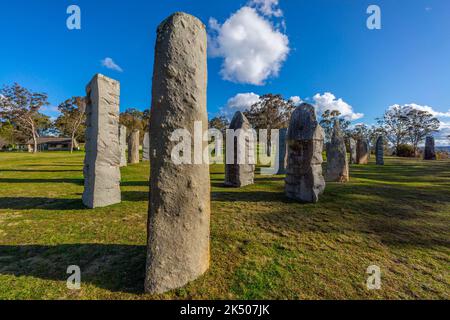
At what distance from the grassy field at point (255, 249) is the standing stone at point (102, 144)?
1.54ft

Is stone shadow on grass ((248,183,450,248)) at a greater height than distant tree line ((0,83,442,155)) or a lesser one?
lesser

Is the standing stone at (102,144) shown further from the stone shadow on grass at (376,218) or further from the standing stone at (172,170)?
the stone shadow on grass at (376,218)

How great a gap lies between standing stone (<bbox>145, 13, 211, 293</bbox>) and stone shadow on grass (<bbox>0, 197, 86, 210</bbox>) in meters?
4.02

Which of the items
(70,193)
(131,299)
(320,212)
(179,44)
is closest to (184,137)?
(179,44)

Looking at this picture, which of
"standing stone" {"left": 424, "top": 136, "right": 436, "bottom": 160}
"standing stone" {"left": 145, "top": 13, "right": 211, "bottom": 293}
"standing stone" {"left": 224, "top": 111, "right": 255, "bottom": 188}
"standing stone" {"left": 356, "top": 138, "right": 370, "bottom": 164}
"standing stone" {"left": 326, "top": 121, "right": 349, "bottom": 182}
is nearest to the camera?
"standing stone" {"left": 145, "top": 13, "right": 211, "bottom": 293}

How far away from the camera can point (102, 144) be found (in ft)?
17.6

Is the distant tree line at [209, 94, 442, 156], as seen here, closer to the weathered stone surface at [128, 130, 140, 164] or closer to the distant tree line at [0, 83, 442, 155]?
the distant tree line at [0, 83, 442, 155]

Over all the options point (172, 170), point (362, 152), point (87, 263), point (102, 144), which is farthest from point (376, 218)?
point (362, 152)

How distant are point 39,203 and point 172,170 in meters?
5.49

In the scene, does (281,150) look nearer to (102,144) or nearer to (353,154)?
(102,144)

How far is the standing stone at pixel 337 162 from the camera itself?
29.8 ft

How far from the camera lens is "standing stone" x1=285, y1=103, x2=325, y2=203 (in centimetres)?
581

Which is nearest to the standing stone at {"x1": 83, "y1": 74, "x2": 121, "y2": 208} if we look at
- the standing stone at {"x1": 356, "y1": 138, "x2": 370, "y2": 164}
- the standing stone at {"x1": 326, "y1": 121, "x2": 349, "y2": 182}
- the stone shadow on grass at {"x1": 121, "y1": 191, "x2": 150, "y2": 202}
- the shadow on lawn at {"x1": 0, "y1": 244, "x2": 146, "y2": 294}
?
the stone shadow on grass at {"x1": 121, "y1": 191, "x2": 150, "y2": 202}
